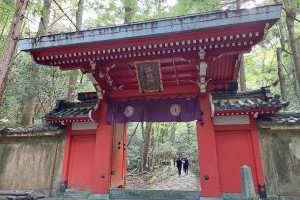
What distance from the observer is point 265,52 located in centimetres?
1609

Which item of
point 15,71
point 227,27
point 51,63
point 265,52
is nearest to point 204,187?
point 227,27

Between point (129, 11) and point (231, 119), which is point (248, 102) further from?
point (129, 11)

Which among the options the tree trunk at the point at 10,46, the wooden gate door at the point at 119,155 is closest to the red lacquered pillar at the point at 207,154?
the wooden gate door at the point at 119,155

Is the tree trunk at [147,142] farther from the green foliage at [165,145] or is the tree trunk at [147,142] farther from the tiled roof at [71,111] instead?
the tiled roof at [71,111]

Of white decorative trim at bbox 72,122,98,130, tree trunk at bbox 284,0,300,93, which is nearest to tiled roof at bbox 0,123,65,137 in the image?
white decorative trim at bbox 72,122,98,130

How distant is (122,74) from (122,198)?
3.79m

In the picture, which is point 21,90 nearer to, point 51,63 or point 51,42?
point 51,63

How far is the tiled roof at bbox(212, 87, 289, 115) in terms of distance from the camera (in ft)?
21.1

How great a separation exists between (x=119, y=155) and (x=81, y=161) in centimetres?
157

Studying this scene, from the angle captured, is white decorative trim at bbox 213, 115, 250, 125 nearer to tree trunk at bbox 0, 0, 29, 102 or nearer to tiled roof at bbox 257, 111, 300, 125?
tiled roof at bbox 257, 111, 300, 125

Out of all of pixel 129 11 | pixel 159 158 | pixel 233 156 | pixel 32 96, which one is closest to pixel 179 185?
pixel 233 156

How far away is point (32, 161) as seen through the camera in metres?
8.55

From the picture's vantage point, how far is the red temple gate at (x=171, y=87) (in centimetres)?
577

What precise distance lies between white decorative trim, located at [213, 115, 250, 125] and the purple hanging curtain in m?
0.59
